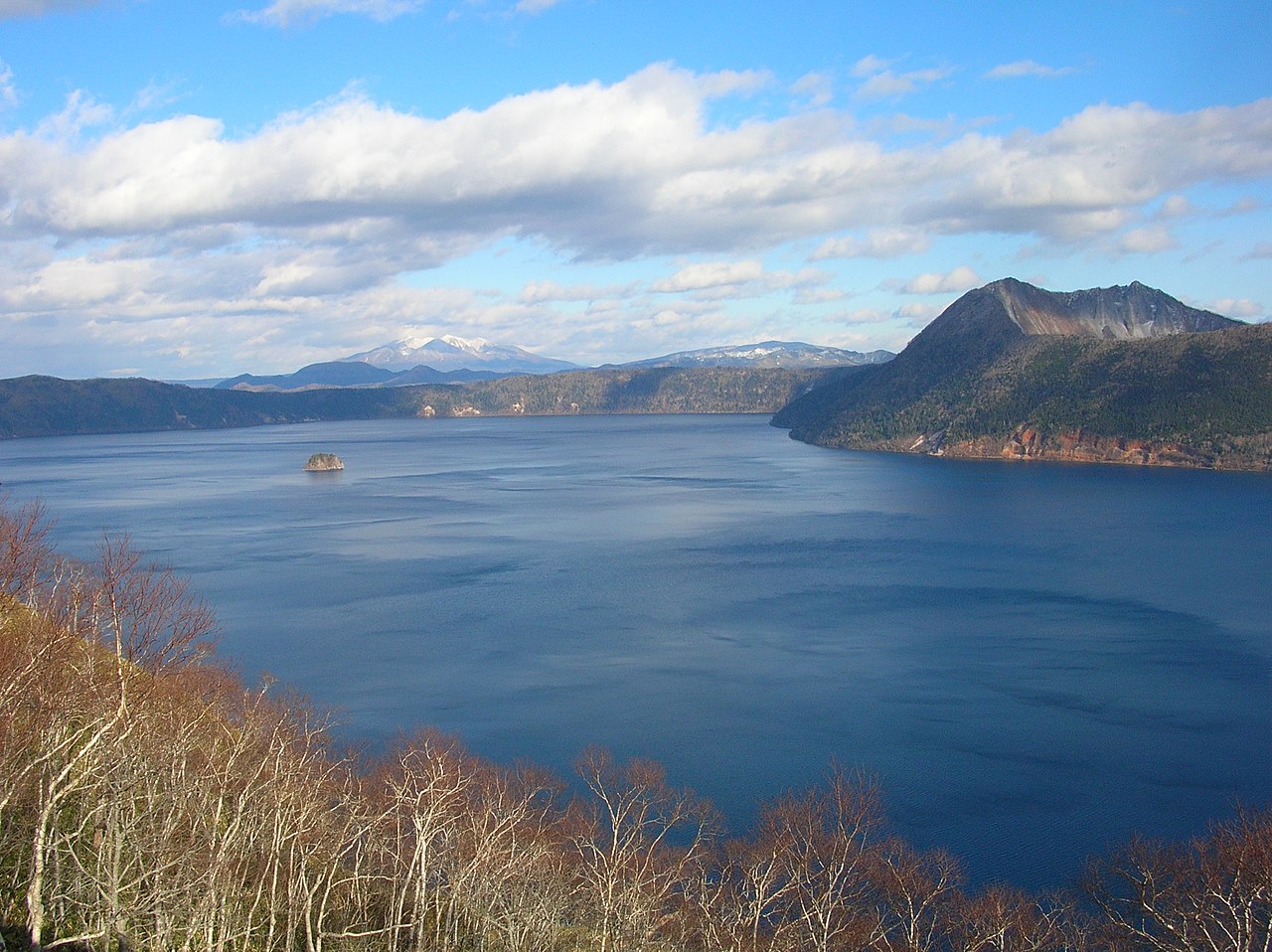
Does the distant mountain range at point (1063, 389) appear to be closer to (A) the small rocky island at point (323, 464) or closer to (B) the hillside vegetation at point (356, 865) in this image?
A: (A) the small rocky island at point (323, 464)

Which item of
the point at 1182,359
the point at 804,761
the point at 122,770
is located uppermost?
the point at 1182,359

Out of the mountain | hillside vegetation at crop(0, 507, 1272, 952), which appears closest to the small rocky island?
the mountain

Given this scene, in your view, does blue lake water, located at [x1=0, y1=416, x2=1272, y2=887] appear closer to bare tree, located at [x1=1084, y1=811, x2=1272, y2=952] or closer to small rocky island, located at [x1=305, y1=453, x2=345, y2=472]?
bare tree, located at [x1=1084, y1=811, x2=1272, y2=952]

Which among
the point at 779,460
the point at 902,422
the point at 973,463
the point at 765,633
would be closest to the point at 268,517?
the point at 765,633

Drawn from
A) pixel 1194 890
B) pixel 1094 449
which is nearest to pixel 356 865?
pixel 1194 890

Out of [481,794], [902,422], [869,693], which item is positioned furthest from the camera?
[902,422]

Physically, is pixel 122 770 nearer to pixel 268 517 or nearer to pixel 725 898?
pixel 725 898

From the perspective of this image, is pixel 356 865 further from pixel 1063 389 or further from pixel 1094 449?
pixel 1063 389
